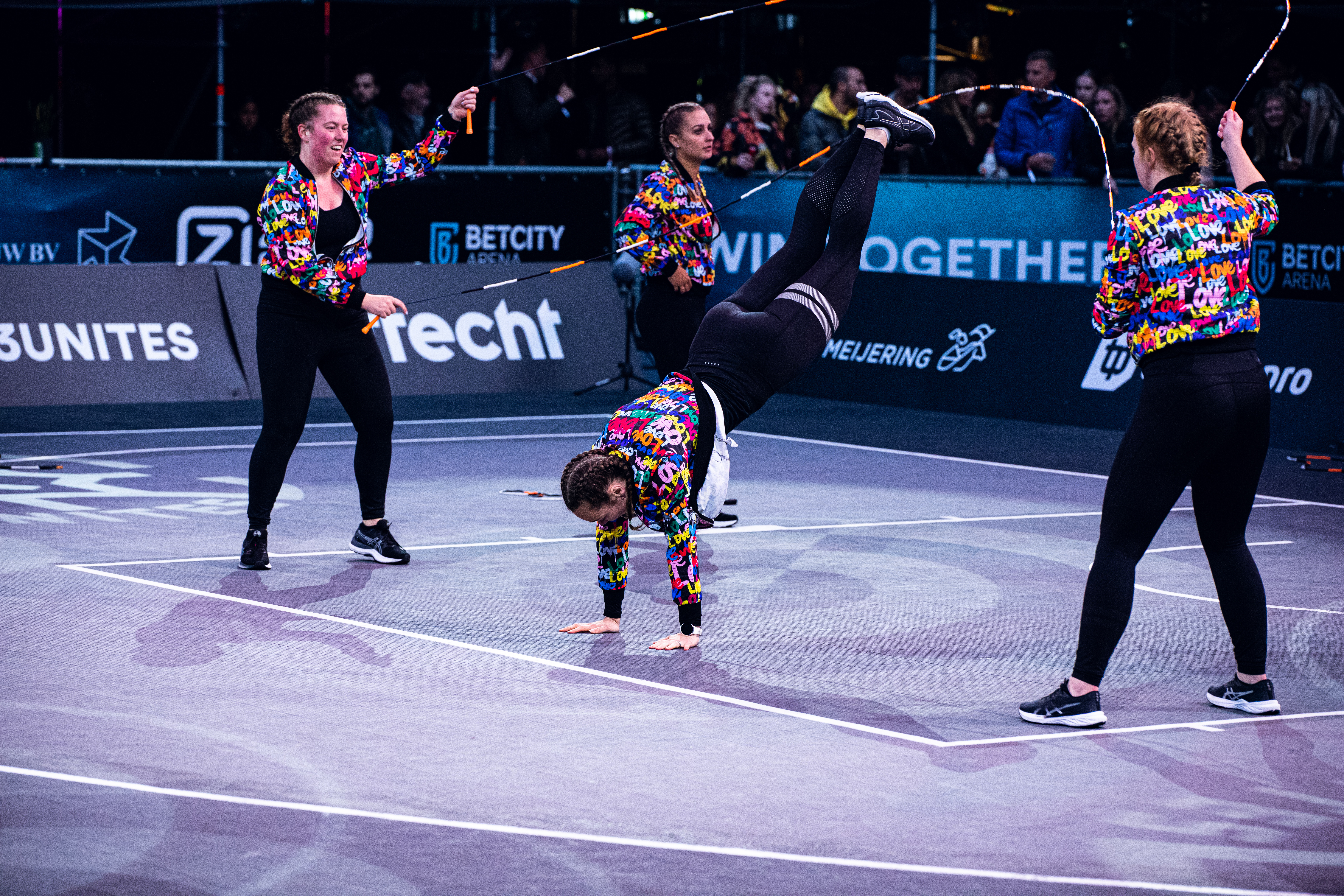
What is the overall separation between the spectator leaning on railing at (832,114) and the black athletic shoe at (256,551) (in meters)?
8.94

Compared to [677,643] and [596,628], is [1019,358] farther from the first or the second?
[677,643]

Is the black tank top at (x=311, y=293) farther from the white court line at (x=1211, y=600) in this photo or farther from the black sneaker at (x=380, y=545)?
the white court line at (x=1211, y=600)

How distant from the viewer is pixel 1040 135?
16.2 m

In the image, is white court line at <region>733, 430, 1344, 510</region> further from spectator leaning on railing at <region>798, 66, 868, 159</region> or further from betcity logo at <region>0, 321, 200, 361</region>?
betcity logo at <region>0, 321, 200, 361</region>

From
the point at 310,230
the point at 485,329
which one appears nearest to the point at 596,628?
the point at 310,230

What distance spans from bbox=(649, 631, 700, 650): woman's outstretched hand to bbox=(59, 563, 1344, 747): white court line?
0.34m

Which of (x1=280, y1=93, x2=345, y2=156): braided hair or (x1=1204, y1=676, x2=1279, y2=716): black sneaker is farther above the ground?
(x1=280, y1=93, x2=345, y2=156): braided hair

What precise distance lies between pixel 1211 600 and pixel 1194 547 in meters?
1.42

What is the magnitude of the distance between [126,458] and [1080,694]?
27.0 ft

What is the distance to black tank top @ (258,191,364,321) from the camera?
8766 millimetres

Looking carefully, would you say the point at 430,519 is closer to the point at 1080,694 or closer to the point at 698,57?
the point at 1080,694

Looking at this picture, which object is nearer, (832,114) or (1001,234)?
(1001,234)

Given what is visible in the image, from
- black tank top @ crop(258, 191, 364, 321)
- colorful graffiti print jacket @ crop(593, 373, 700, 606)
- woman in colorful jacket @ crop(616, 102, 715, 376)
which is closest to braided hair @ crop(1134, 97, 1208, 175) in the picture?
colorful graffiti print jacket @ crop(593, 373, 700, 606)

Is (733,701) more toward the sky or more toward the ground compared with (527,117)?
more toward the ground
